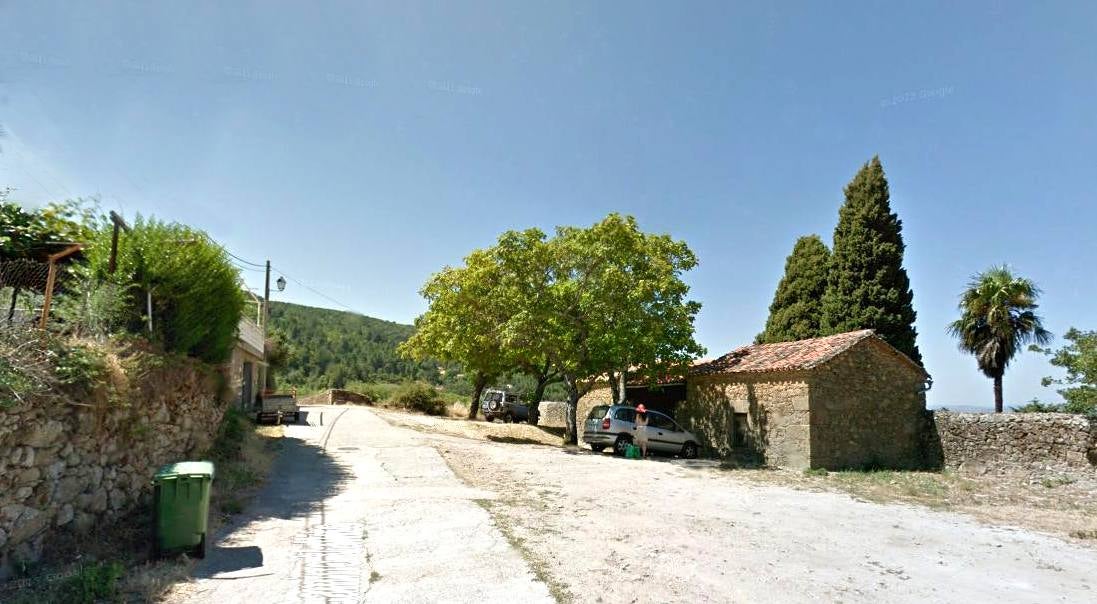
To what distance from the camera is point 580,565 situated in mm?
6930

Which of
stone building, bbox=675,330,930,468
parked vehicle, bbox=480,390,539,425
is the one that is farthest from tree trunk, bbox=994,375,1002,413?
parked vehicle, bbox=480,390,539,425

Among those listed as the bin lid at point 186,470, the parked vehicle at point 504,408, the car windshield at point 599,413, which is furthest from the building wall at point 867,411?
the parked vehicle at point 504,408

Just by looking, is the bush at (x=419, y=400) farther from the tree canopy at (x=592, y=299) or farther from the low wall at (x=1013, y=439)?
the low wall at (x=1013, y=439)

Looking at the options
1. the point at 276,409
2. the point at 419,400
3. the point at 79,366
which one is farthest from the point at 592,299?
the point at 419,400

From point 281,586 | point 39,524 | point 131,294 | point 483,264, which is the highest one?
point 483,264

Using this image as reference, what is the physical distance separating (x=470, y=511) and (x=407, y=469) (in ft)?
14.6

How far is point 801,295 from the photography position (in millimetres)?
31875

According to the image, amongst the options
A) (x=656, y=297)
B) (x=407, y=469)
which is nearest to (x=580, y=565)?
(x=407, y=469)

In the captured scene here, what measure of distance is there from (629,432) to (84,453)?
48.6 ft

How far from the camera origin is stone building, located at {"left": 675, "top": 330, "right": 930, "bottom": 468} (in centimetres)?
1709

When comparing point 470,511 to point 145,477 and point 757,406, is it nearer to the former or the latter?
point 145,477

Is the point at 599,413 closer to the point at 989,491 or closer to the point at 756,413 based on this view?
the point at 756,413

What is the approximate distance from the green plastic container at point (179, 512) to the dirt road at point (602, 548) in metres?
Answer: 0.36

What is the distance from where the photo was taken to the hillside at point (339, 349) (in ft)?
217
